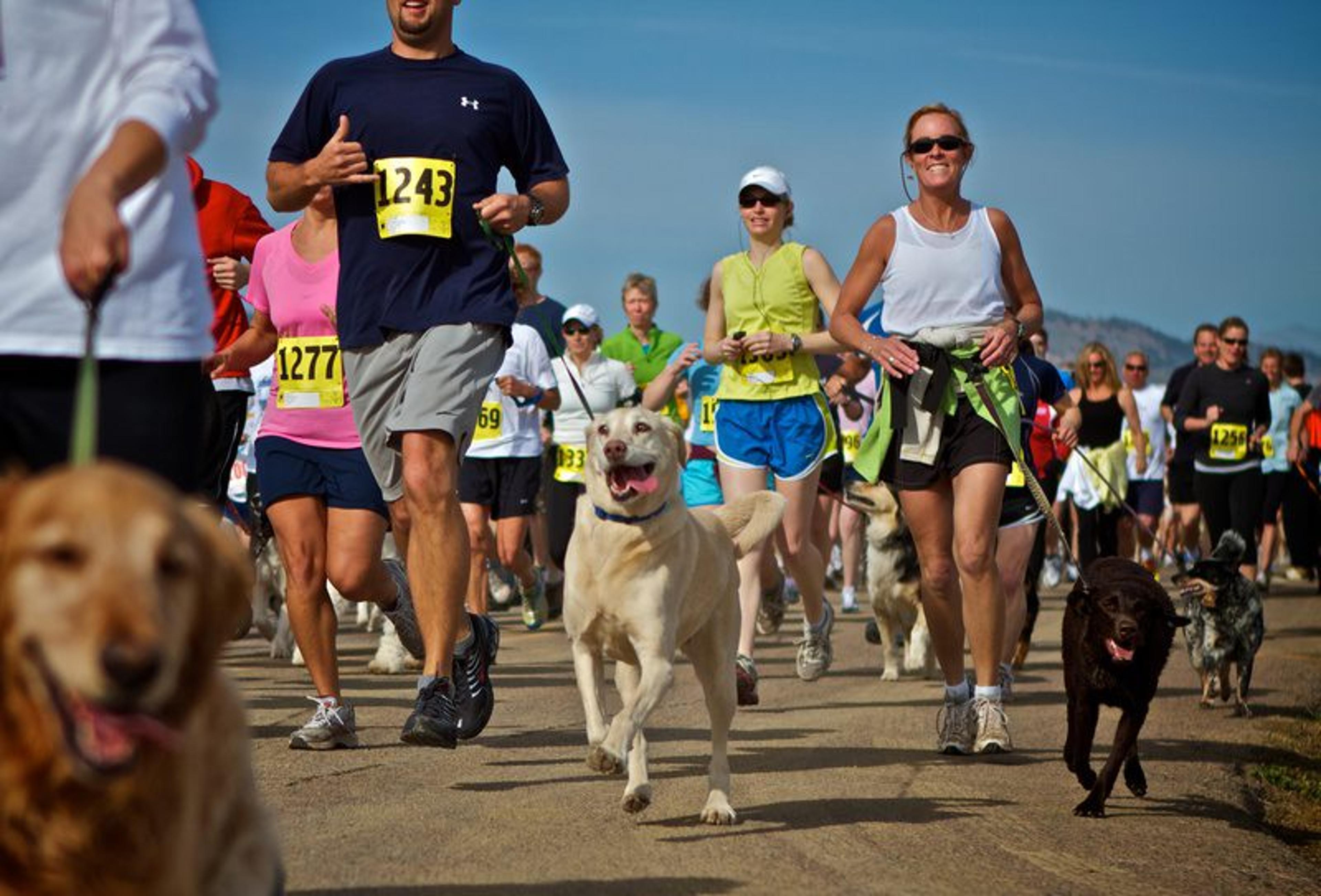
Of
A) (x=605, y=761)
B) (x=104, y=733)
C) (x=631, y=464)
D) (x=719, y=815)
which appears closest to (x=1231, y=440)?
(x=631, y=464)

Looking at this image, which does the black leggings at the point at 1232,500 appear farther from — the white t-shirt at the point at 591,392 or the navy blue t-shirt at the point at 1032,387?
the navy blue t-shirt at the point at 1032,387

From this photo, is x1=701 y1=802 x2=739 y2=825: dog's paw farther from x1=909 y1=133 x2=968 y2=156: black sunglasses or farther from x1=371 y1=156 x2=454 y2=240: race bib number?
x1=909 y1=133 x2=968 y2=156: black sunglasses

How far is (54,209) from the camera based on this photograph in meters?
3.94

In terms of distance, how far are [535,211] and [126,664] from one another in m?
4.96

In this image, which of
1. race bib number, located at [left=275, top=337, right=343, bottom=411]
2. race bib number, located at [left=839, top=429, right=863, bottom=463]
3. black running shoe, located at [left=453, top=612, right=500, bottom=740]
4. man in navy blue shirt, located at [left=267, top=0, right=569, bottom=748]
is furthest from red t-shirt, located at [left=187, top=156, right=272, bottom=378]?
race bib number, located at [left=839, top=429, right=863, bottom=463]

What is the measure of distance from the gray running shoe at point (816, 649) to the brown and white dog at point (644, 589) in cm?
398

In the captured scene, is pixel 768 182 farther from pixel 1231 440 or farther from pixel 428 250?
pixel 1231 440

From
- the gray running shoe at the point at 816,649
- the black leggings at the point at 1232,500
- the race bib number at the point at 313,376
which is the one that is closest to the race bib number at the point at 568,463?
the gray running shoe at the point at 816,649

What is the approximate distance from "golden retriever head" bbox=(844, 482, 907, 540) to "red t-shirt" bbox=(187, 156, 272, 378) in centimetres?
535

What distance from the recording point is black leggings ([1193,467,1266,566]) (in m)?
19.4

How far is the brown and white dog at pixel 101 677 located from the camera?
2.80 m

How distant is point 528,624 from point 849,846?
35.5 feet

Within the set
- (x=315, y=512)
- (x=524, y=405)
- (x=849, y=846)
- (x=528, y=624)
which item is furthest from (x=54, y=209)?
(x=528, y=624)

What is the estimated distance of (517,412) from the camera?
1526 cm
